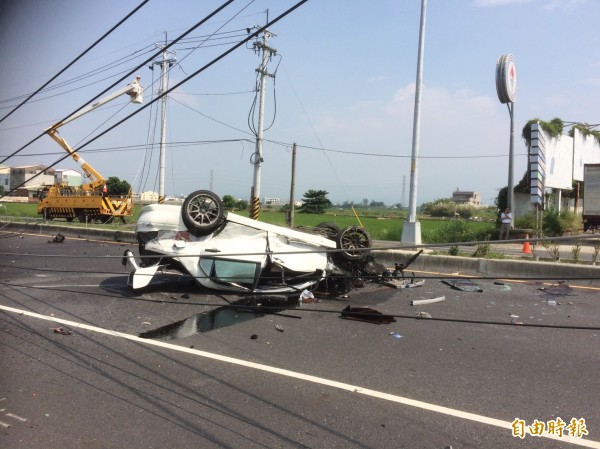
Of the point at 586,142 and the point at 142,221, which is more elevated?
the point at 586,142

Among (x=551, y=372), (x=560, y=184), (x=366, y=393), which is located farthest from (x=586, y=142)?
(x=366, y=393)

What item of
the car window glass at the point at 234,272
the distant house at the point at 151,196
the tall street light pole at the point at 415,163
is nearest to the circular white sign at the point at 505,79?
the tall street light pole at the point at 415,163

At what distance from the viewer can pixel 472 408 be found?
12.0 ft

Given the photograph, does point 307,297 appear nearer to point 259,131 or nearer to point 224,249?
point 224,249

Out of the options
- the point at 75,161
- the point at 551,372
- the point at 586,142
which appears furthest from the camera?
the point at 75,161

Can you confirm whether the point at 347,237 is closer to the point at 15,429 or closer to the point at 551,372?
the point at 551,372

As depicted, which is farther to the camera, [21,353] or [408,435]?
[21,353]

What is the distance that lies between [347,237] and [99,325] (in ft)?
12.9

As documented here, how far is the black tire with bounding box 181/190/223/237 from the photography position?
694cm

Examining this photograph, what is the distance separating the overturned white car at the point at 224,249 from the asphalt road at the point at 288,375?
0.46m

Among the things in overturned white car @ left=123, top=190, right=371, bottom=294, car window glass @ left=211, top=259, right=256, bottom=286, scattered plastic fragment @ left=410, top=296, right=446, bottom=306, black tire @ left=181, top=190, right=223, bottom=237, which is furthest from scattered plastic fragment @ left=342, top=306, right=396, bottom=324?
black tire @ left=181, top=190, right=223, bottom=237

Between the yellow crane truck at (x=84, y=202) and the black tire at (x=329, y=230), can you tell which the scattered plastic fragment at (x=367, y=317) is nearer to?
the black tire at (x=329, y=230)

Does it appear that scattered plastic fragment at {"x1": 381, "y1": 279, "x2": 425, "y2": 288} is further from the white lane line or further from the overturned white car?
the white lane line

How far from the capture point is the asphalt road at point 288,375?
10.6 ft
